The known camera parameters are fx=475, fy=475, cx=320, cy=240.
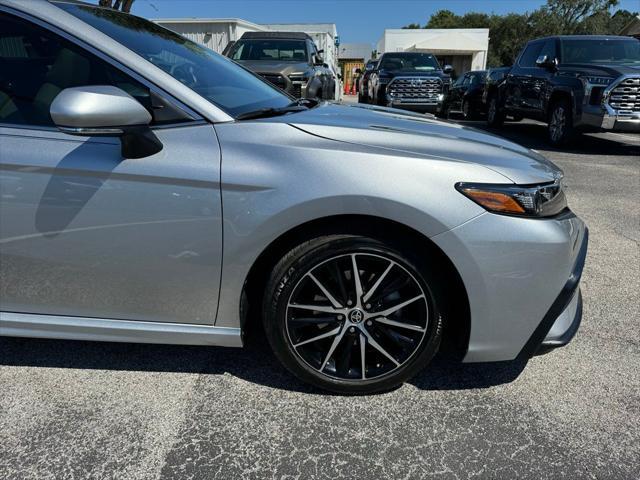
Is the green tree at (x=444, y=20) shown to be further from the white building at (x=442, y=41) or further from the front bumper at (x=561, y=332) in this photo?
the front bumper at (x=561, y=332)

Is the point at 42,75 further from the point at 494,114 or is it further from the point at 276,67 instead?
the point at 494,114

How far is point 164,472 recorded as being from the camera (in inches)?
70.7

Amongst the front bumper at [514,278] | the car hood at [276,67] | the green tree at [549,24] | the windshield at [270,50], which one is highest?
the green tree at [549,24]

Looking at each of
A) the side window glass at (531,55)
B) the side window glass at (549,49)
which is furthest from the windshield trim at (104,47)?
the side window glass at (531,55)

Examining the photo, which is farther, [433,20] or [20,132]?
[433,20]

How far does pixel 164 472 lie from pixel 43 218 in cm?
110

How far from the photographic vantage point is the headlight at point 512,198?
1894 mm

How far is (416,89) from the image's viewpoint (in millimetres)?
12516

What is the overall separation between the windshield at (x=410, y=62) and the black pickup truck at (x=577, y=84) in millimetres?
3115

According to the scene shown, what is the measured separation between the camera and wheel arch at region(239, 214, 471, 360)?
196 cm

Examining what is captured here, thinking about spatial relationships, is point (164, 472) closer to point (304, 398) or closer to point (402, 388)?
point (304, 398)

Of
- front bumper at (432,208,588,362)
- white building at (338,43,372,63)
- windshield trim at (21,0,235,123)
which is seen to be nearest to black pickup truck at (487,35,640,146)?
front bumper at (432,208,588,362)

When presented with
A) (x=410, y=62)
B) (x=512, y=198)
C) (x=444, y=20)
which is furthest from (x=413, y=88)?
(x=444, y=20)

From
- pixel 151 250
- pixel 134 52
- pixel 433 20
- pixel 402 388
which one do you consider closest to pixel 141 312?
pixel 151 250
